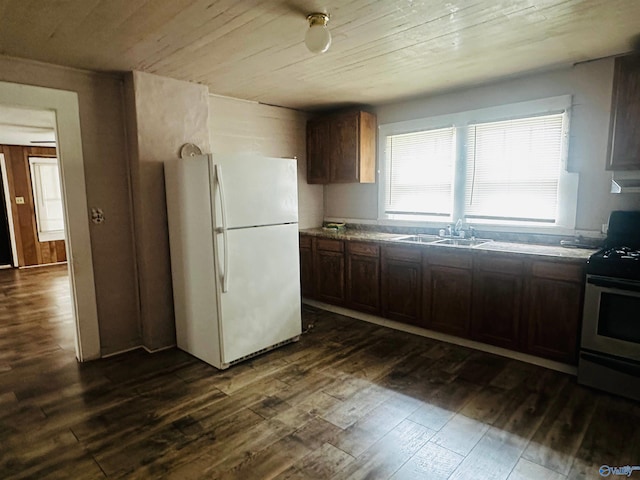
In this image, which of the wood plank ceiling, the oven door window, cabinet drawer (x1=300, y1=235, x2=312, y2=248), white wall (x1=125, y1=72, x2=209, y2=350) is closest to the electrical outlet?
white wall (x1=125, y1=72, x2=209, y2=350)

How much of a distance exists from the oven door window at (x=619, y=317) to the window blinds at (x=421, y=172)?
171 centimetres

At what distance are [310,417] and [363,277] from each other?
184 cm

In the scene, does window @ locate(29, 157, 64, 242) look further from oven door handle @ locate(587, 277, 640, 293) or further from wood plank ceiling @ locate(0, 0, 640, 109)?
oven door handle @ locate(587, 277, 640, 293)

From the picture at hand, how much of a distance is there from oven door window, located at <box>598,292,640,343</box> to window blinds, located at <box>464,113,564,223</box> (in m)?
1.00

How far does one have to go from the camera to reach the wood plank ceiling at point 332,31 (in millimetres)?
1990

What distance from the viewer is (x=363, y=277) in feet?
12.9

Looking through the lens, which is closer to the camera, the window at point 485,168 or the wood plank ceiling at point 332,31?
the wood plank ceiling at point 332,31

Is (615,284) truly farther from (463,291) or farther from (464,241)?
(464,241)

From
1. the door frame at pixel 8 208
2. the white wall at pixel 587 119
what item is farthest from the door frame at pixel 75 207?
the door frame at pixel 8 208

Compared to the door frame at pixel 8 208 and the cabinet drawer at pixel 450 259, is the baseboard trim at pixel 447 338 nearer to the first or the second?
the cabinet drawer at pixel 450 259

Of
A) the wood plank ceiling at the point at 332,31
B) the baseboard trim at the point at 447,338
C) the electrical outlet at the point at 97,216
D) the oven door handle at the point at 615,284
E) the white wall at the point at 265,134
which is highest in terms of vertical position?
the wood plank ceiling at the point at 332,31

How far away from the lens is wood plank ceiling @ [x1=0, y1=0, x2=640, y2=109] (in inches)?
78.4

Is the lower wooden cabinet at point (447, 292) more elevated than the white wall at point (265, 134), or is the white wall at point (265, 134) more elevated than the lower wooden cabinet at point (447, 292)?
the white wall at point (265, 134)

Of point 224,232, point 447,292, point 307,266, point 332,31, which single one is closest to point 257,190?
point 224,232
